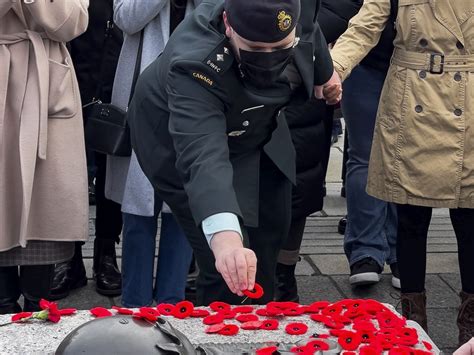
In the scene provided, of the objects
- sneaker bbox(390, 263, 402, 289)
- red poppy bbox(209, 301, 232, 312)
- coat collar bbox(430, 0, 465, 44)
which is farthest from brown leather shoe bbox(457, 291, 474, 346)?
red poppy bbox(209, 301, 232, 312)

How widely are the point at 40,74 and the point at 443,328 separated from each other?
208 centimetres

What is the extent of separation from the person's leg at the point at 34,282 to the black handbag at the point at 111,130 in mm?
558

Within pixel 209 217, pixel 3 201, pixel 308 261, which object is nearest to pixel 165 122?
pixel 209 217

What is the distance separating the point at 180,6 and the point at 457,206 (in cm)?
141

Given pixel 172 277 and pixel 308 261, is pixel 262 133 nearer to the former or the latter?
pixel 172 277

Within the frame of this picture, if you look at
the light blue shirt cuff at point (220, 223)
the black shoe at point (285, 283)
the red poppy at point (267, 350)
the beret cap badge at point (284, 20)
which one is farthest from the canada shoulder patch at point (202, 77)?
the black shoe at point (285, 283)

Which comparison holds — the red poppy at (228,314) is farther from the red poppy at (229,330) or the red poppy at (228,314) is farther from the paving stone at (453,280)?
the paving stone at (453,280)

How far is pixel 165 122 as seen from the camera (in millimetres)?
3268

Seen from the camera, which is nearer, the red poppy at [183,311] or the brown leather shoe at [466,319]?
the red poppy at [183,311]

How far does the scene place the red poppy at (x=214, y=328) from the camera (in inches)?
106

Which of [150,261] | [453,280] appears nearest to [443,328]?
[453,280]

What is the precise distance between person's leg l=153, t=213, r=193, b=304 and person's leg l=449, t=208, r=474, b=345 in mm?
1172

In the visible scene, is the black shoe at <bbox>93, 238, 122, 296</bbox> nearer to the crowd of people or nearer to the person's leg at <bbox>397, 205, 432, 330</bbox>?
the crowd of people

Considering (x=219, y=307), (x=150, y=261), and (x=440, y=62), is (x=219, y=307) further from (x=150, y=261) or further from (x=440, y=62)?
(x=440, y=62)
